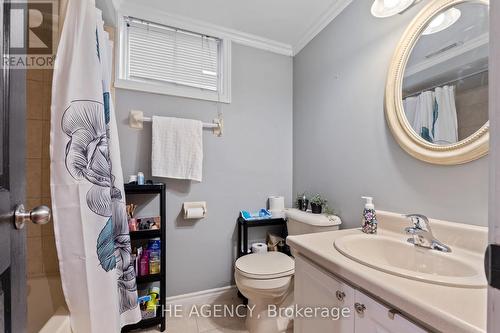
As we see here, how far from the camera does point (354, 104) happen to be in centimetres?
145

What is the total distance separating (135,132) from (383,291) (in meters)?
1.76

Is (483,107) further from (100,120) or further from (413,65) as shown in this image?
(100,120)

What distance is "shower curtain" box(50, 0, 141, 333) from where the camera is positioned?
734 millimetres

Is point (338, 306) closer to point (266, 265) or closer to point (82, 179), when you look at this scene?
point (266, 265)

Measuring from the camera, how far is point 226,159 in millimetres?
1924

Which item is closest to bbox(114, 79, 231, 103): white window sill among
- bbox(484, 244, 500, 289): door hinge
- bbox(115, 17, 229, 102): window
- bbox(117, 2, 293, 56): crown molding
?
bbox(115, 17, 229, 102): window

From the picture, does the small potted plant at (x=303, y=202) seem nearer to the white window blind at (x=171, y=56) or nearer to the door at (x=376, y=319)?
the door at (x=376, y=319)

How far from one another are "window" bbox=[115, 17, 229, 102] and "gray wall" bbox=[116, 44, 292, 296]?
8 cm

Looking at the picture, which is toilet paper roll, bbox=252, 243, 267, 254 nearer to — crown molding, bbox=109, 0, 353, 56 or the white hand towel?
the white hand towel

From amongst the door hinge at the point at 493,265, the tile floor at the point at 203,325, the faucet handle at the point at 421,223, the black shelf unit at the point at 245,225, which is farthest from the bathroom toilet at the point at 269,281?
the door hinge at the point at 493,265

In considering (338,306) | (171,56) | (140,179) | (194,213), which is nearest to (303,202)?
(194,213)

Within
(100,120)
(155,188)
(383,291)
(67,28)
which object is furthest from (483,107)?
(155,188)

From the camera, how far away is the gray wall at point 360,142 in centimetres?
97

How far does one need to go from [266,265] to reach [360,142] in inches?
40.3
